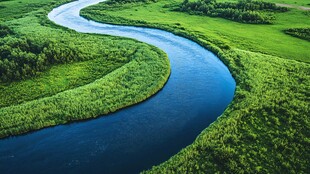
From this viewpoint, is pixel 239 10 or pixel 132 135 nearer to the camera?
pixel 132 135

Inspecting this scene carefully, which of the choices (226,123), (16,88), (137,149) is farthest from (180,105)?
(16,88)

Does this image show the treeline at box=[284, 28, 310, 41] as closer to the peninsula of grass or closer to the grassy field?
the grassy field

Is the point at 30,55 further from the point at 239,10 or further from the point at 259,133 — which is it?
the point at 239,10

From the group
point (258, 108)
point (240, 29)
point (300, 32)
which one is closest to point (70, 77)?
point (258, 108)

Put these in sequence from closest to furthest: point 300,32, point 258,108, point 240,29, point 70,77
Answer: point 258,108, point 70,77, point 300,32, point 240,29

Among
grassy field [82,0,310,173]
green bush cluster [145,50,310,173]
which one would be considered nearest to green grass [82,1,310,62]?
grassy field [82,0,310,173]

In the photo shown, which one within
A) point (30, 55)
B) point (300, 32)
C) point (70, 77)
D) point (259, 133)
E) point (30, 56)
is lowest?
point (259, 133)
